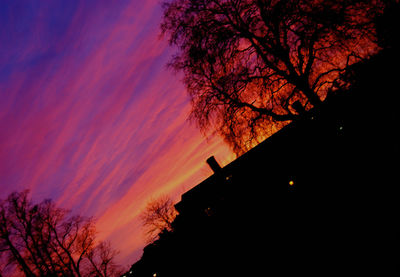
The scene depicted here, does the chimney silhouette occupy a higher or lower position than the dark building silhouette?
higher

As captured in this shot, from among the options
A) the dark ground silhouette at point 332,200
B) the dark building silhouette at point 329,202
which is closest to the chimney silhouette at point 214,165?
the dark building silhouette at point 329,202

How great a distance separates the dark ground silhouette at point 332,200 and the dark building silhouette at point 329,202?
0.10 ft

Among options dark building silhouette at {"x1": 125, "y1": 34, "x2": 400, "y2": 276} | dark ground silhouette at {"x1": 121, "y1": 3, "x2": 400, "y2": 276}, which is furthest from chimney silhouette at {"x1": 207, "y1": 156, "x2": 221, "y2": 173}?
dark ground silhouette at {"x1": 121, "y1": 3, "x2": 400, "y2": 276}

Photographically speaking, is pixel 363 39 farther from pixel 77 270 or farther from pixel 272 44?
pixel 77 270

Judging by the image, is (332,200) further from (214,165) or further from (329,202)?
(214,165)

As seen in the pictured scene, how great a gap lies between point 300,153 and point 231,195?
5800 mm

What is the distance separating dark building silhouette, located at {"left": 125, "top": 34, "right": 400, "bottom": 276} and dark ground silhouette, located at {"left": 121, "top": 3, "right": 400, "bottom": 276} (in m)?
0.03

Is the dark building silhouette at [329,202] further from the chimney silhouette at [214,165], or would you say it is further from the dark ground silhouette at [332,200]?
the chimney silhouette at [214,165]

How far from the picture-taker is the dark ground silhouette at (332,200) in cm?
707

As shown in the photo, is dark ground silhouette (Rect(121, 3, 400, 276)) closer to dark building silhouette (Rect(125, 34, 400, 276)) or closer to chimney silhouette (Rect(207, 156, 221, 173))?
dark building silhouette (Rect(125, 34, 400, 276))

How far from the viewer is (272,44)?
36.6 ft

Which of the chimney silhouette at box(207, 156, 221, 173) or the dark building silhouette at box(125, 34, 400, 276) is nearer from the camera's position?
the dark building silhouette at box(125, 34, 400, 276)

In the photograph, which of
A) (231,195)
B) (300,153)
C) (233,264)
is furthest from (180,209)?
(300,153)

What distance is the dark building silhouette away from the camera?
7.09 m
